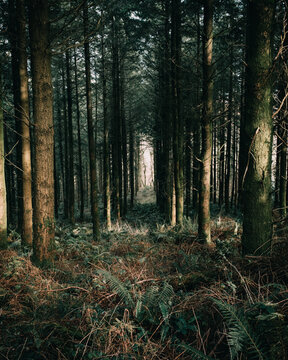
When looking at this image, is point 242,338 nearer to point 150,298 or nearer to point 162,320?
point 162,320

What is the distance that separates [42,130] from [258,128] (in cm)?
385

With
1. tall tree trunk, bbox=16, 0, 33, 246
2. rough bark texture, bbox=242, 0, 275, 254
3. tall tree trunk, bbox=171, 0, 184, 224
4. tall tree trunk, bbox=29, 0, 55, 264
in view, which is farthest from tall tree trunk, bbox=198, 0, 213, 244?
tall tree trunk, bbox=16, 0, 33, 246

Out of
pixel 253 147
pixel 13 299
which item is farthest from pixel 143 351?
pixel 253 147

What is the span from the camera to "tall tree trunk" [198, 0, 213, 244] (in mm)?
5598

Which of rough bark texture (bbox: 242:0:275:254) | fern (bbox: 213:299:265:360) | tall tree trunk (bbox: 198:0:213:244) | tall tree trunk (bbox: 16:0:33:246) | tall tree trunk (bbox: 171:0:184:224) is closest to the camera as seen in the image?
fern (bbox: 213:299:265:360)

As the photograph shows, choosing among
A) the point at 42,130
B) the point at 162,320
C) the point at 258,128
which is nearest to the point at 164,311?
the point at 162,320

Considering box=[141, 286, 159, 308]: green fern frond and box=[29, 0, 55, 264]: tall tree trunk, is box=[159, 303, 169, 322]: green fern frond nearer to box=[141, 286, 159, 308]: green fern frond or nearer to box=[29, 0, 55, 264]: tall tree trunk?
box=[141, 286, 159, 308]: green fern frond

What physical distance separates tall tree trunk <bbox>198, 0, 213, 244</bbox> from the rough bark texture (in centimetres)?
267

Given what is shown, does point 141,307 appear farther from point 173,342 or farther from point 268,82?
point 268,82

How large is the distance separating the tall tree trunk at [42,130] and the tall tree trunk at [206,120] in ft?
12.4

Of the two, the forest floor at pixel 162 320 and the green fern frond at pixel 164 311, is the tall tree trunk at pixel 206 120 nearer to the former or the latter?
the forest floor at pixel 162 320

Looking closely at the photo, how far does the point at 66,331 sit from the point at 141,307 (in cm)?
75

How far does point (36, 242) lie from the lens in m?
4.52

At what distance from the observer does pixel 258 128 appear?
2.86 m
